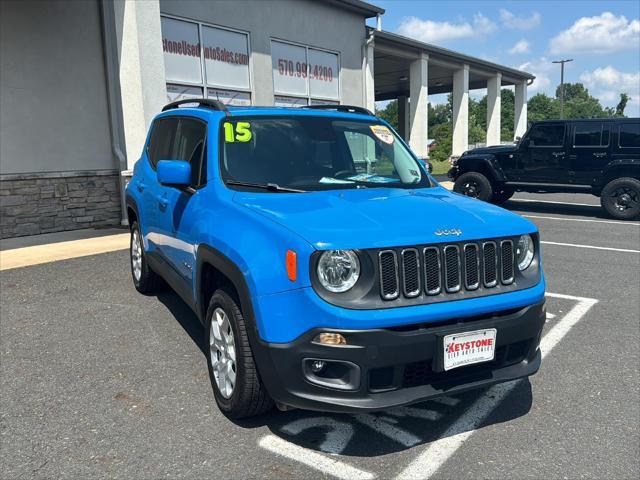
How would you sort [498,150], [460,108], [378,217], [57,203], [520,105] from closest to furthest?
[378,217], [57,203], [498,150], [460,108], [520,105]

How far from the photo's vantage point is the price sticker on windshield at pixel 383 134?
4.16m

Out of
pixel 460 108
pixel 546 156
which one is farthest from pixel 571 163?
pixel 460 108

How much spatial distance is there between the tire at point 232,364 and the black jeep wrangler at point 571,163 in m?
10.1

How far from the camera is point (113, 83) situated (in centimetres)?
984

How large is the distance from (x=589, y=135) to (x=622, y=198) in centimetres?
149

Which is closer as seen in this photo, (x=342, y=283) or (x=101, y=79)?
(x=342, y=283)

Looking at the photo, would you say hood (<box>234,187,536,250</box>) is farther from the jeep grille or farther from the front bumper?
the front bumper

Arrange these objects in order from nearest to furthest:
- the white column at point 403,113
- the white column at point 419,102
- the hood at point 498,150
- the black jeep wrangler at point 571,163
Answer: the black jeep wrangler at point 571,163, the hood at point 498,150, the white column at point 419,102, the white column at point 403,113

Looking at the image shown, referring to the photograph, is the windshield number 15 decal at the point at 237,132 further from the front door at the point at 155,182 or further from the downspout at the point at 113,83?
the downspout at the point at 113,83

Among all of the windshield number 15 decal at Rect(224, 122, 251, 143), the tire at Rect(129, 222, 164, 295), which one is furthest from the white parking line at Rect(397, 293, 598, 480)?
the tire at Rect(129, 222, 164, 295)

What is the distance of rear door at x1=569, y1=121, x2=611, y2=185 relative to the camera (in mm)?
10891

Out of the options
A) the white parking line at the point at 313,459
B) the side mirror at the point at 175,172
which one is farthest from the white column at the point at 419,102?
the white parking line at the point at 313,459

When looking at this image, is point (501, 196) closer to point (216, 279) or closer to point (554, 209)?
point (554, 209)

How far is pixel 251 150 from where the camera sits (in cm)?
355
